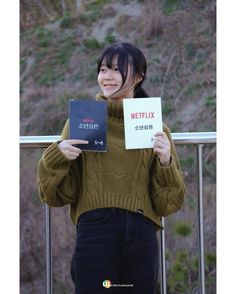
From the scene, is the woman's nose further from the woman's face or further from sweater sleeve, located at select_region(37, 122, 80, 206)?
sweater sleeve, located at select_region(37, 122, 80, 206)

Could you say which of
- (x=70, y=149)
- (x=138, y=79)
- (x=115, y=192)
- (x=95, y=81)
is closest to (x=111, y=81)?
(x=138, y=79)

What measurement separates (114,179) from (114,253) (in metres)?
0.26

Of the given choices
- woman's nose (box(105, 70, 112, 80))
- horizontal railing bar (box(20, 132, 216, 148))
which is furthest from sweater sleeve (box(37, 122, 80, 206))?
horizontal railing bar (box(20, 132, 216, 148))

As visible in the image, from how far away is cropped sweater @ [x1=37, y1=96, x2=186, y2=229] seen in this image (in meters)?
2.38

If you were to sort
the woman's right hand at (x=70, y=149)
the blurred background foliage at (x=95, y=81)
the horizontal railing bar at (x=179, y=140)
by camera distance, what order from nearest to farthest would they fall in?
the woman's right hand at (x=70, y=149) < the horizontal railing bar at (x=179, y=140) < the blurred background foliage at (x=95, y=81)

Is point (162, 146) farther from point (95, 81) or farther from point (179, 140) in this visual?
point (95, 81)

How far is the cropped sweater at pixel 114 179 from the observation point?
2379 mm

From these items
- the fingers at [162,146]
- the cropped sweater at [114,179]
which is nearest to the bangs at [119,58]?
the cropped sweater at [114,179]

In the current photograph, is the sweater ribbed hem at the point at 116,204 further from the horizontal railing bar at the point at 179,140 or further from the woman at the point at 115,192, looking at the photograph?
the horizontal railing bar at the point at 179,140

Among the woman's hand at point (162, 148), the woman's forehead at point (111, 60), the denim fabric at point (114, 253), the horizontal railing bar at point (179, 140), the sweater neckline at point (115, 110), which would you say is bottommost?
the denim fabric at point (114, 253)

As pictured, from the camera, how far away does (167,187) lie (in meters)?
2.42
